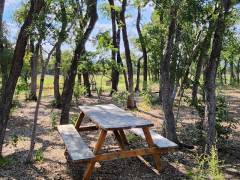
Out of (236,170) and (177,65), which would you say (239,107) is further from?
(236,170)

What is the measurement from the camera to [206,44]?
32.4ft

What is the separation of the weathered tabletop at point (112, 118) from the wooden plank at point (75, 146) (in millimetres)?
529

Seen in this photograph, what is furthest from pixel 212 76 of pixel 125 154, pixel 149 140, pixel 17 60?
pixel 17 60

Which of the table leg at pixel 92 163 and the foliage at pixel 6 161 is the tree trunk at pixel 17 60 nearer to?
the foliage at pixel 6 161

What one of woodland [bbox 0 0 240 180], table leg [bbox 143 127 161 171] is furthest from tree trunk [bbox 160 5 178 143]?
table leg [bbox 143 127 161 171]

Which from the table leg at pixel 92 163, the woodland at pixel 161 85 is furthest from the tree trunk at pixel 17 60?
the table leg at pixel 92 163

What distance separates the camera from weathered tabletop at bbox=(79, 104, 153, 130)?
23.0ft

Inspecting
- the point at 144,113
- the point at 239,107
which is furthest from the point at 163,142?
the point at 239,107

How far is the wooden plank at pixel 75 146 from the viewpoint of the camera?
674cm

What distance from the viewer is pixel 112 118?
7816 millimetres

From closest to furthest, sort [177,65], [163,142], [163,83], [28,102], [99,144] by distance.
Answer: [99,144] < [163,142] < [163,83] < [177,65] < [28,102]

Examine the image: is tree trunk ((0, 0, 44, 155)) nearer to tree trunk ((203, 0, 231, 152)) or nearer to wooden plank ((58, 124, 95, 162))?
wooden plank ((58, 124, 95, 162))

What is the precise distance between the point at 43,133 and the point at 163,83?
15.6 ft

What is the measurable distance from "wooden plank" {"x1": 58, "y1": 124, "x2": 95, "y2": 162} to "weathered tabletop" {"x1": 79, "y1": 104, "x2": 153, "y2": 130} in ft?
1.73
